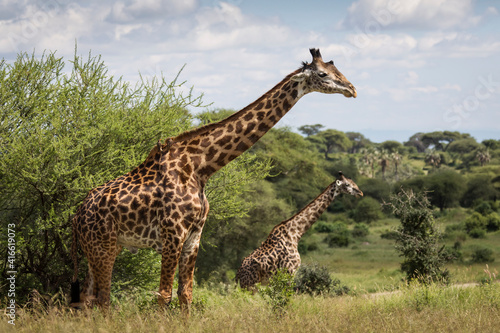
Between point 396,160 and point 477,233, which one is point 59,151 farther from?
point 396,160

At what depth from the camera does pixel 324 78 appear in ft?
27.2

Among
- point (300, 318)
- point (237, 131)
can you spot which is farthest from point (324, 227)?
point (237, 131)

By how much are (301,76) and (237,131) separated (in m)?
1.27

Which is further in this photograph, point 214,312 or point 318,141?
point 318,141

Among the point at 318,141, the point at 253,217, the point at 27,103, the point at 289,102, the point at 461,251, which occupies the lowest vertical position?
the point at 461,251

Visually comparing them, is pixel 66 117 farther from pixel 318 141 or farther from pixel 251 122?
pixel 318 141

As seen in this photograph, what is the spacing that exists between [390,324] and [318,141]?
334ft

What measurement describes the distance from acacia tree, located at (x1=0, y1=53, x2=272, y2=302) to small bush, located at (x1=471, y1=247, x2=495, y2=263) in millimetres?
28549

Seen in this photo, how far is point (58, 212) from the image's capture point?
12344mm

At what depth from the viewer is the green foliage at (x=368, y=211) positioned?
5988 centimetres

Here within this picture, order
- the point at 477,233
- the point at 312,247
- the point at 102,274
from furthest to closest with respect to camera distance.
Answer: the point at 477,233, the point at 312,247, the point at 102,274

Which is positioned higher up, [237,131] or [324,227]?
[237,131]

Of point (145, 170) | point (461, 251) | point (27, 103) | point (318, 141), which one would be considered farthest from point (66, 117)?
point (318, 141)

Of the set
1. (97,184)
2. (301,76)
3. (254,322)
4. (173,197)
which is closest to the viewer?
(254,322)
